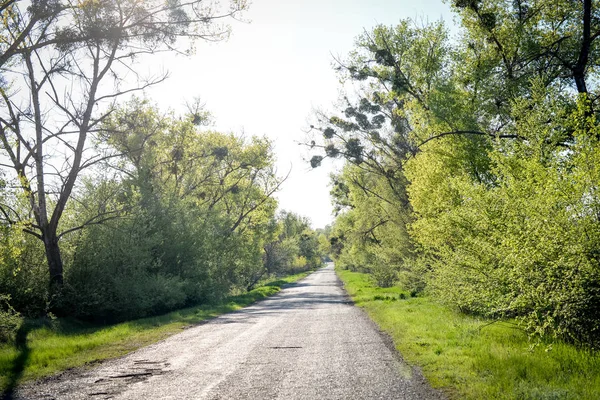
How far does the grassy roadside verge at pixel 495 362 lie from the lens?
661 cm

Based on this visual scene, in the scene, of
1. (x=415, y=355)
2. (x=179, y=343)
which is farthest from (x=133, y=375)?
(x=415, y=355)

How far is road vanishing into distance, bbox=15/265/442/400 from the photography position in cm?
709

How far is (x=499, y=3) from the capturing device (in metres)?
20.8

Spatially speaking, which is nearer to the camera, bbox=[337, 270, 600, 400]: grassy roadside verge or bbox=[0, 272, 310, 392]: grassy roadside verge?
bbox=[337, 270, 600, 400]: grassy roadside verge

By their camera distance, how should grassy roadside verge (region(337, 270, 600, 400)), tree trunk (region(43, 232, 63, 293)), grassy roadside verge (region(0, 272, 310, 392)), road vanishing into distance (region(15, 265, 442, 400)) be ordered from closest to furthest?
grassy roadside verge (region(337, 270, 600, 400)) → road vanishing into distance (region(15, 265, 442, 400)) → grassy roadside verge (region(0, 272, 310, 392)) → tree trunk (region(43, 232, 63, 293))

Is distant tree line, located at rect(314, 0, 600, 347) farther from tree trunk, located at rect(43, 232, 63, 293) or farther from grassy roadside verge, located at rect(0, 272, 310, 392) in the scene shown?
tree trunk, located at rect(43, 232, 63, 293)

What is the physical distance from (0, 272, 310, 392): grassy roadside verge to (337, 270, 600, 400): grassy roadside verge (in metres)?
7.69

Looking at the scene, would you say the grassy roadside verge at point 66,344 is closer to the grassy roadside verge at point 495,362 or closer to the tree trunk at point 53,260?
the tree trunk at point 53,260

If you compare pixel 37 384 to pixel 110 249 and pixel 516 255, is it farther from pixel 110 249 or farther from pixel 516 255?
pixel 110 249

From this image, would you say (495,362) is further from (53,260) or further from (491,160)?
(53,260)

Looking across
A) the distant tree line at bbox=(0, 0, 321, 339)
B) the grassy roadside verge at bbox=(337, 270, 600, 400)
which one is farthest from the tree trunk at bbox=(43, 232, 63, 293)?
the grassy roadside verge at bbox=(337, 270, 600, 400)

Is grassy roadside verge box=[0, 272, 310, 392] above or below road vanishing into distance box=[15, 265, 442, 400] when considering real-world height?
above

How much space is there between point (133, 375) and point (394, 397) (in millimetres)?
5141

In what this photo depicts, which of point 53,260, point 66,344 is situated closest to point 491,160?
point 66,344
